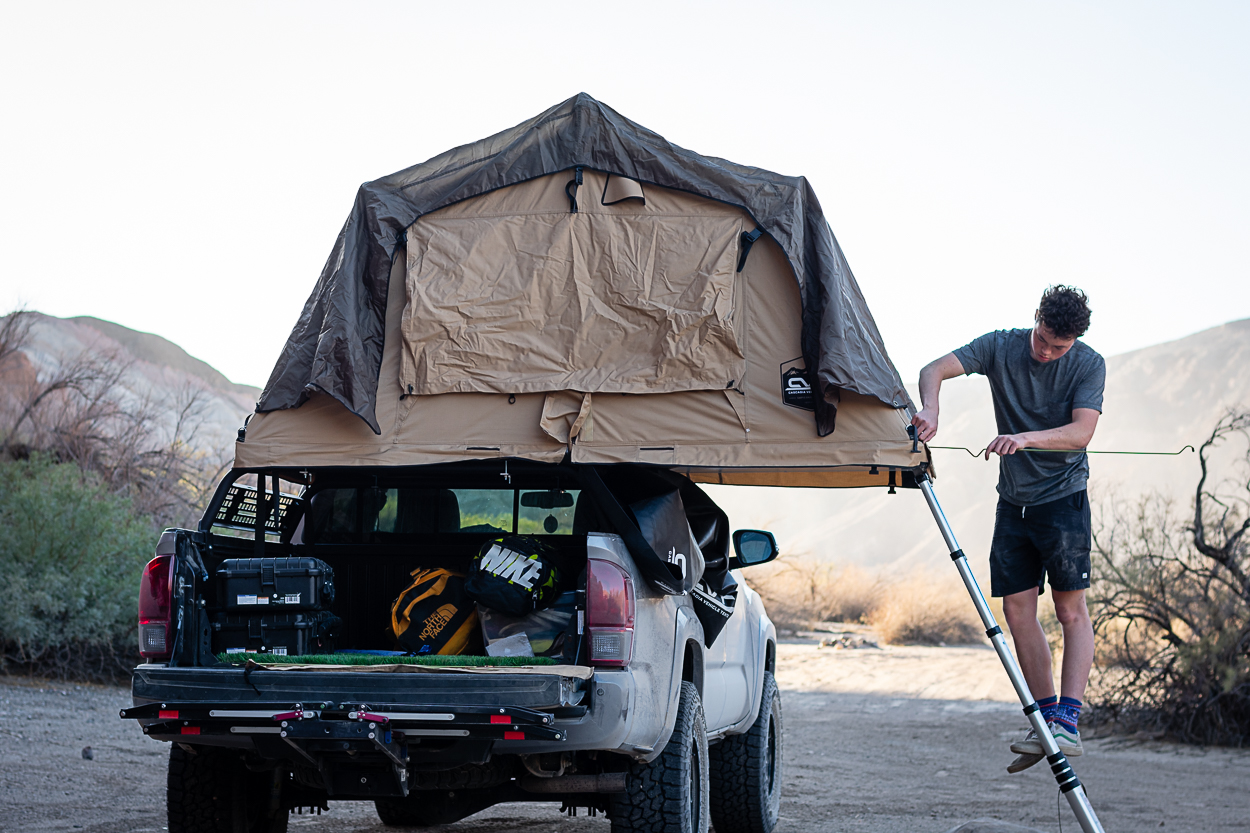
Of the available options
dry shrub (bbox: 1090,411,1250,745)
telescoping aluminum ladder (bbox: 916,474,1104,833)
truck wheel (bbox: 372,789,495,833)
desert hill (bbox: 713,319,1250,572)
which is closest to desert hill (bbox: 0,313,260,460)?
desert hill (bbox: 713,319,1250,572)

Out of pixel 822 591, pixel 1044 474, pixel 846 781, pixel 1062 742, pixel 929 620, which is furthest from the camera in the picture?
pixel 822 591

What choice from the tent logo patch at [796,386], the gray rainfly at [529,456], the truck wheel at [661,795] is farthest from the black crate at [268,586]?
the tent logo patch at [796,386]

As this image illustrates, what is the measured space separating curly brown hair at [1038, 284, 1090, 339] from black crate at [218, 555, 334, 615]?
3.28 m

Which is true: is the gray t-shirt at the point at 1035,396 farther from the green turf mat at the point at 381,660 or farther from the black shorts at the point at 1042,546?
the green turf mat at the point at 381,660

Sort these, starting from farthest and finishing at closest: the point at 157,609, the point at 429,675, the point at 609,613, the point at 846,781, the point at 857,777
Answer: the point at 857,777, the point at 846,781, the point at 157,609, the point at 609,613, the point at 429,675

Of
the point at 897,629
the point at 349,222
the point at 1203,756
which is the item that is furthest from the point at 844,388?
the point at 897,629

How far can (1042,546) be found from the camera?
5.37 m

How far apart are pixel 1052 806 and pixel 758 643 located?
289cm

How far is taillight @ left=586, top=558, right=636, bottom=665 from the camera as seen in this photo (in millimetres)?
4340

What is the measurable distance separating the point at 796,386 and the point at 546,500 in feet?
4.19

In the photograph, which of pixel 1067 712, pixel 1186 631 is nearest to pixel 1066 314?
pixel 1067 712

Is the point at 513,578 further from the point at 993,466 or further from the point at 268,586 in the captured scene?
the point at 993,466

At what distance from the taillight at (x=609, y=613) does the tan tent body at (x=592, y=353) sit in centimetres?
76

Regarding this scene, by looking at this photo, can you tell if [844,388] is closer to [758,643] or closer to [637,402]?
[637,402]
